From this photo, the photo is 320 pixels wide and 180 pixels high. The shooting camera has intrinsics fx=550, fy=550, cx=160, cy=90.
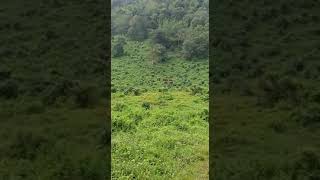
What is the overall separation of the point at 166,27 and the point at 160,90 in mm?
24126

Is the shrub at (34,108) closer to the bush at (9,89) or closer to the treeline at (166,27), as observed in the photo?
the bush at (9,89)

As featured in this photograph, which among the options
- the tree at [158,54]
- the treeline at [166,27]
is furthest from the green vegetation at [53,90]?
the treeline at [166,27]

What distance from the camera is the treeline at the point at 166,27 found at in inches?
1775

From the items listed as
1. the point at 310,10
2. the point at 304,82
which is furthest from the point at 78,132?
the point at 310,10

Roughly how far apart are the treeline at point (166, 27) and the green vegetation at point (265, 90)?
12.5 metres

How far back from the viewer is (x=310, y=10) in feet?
85.7

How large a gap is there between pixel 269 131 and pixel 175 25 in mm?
39877

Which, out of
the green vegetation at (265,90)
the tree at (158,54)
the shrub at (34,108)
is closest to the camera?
the green vegetation at (265,90)

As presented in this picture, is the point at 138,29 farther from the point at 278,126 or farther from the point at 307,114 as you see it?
the point at 278,126

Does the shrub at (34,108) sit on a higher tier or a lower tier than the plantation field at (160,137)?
higher

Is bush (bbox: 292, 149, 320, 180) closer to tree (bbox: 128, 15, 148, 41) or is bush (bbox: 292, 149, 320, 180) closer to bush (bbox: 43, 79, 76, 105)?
bush (bbox: 43, 79, 76, 105)

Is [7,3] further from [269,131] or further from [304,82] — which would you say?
[269,131]

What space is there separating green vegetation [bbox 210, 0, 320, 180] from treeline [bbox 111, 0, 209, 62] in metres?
12.5

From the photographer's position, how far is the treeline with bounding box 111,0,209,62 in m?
45.1
